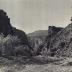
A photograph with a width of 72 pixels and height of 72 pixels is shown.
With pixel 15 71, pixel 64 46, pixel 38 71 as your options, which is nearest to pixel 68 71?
pixel 38 71

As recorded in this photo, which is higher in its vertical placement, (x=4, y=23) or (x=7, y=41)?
(x=4, y=23)

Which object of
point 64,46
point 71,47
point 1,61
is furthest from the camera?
point 64,46

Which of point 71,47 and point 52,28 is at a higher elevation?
point 52,28

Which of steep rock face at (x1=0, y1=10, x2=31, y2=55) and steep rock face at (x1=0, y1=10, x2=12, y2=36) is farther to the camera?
steep rock face at (x1=0, y1=10, x2=12, y2=36)

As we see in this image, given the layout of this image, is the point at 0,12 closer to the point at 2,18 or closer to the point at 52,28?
the point at 2,18

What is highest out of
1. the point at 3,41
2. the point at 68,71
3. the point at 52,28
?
the point at 52,28

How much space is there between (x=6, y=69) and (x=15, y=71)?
2.51m

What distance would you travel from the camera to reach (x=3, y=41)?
326 feet

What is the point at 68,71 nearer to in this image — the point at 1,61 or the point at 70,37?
the point at 1,61

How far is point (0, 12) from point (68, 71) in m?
108

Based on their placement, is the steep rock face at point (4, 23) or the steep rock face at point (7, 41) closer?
the steep rock face at point (7, 41)

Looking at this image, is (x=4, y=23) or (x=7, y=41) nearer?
(x=7, y=41)

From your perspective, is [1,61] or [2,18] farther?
[2,18]

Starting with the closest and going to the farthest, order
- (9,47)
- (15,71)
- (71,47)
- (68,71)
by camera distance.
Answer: (68,71)
(15,71)
(9,47)
(71,47)
